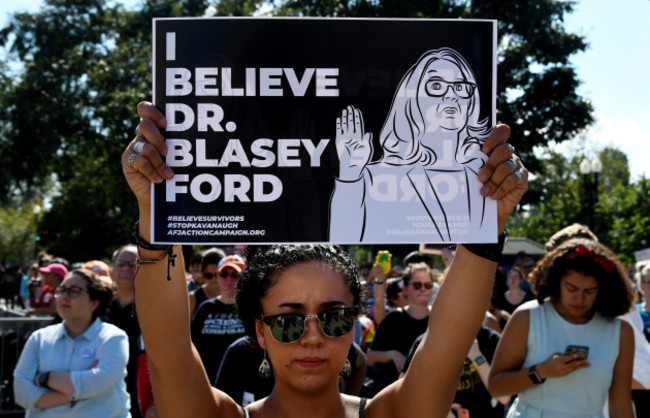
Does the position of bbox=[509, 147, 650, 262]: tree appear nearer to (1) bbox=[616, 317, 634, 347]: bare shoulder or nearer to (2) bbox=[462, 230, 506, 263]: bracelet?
(1) bbox=[616, 317, 634, 347]: bare shoulder

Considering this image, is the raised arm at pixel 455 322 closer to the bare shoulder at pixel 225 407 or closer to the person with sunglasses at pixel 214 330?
the bare shoulder at pixel 225 407

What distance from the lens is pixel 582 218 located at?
3356cm

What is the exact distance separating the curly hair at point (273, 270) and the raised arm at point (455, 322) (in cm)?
37

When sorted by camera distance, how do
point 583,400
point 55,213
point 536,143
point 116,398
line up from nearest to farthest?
point 583,400 < point 116,398 < point 536,143 < point 55,213

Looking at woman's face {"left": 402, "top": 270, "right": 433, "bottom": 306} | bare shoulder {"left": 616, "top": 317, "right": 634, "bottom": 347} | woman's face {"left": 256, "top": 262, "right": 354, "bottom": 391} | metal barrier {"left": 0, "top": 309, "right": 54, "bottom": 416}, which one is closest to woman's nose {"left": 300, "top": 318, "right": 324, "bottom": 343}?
woman's face {"left": 256, "top": 262, "right": 354, "bottom": 391}

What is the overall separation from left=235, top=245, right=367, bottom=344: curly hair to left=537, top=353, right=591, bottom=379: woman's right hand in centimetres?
176

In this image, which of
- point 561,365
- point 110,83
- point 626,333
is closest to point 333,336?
point 561,365

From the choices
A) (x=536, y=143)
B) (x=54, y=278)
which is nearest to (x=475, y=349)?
(x=54, y=278)

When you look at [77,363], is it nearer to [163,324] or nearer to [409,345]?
[409,345]

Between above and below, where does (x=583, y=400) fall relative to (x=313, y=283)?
below

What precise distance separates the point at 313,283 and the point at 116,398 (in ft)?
10.9

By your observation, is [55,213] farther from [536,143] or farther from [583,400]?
[583,400]

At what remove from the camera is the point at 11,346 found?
8.20 meters

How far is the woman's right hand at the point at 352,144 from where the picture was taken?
2.29 metres
